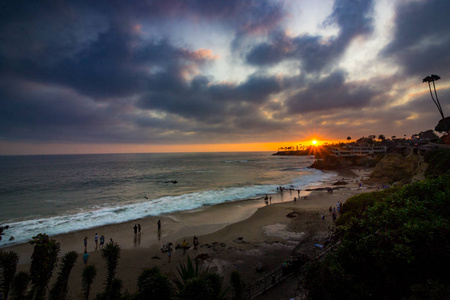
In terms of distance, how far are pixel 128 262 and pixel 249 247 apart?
36.5 feet

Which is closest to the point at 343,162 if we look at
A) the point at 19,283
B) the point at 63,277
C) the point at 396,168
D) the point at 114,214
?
the point at 396,168

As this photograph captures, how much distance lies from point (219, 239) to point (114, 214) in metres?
19.6

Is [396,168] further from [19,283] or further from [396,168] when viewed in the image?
[19,283]

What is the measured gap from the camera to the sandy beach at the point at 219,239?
51.5 feet

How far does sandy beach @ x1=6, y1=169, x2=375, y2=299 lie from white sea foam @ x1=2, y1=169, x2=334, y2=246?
2338 millimetres

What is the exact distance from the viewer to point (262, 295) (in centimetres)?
1148

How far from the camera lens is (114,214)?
102ft

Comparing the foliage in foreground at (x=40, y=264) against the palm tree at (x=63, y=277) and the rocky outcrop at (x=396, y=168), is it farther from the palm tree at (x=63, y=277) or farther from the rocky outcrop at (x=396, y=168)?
the rocky outcrop at (x=396, y=168)

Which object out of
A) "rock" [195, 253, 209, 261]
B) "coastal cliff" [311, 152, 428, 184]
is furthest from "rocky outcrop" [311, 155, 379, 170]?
"rock" [195, 253, 209, 261]

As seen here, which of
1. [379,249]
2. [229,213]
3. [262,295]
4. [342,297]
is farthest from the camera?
[229,213]

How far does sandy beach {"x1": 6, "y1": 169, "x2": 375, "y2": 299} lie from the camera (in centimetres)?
1570

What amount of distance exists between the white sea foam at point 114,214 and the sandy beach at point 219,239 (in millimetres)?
2338

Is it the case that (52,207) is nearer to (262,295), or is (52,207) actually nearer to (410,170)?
(262,295)

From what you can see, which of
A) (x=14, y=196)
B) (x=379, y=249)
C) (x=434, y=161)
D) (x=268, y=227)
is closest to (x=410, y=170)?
(x=434, y=161)
